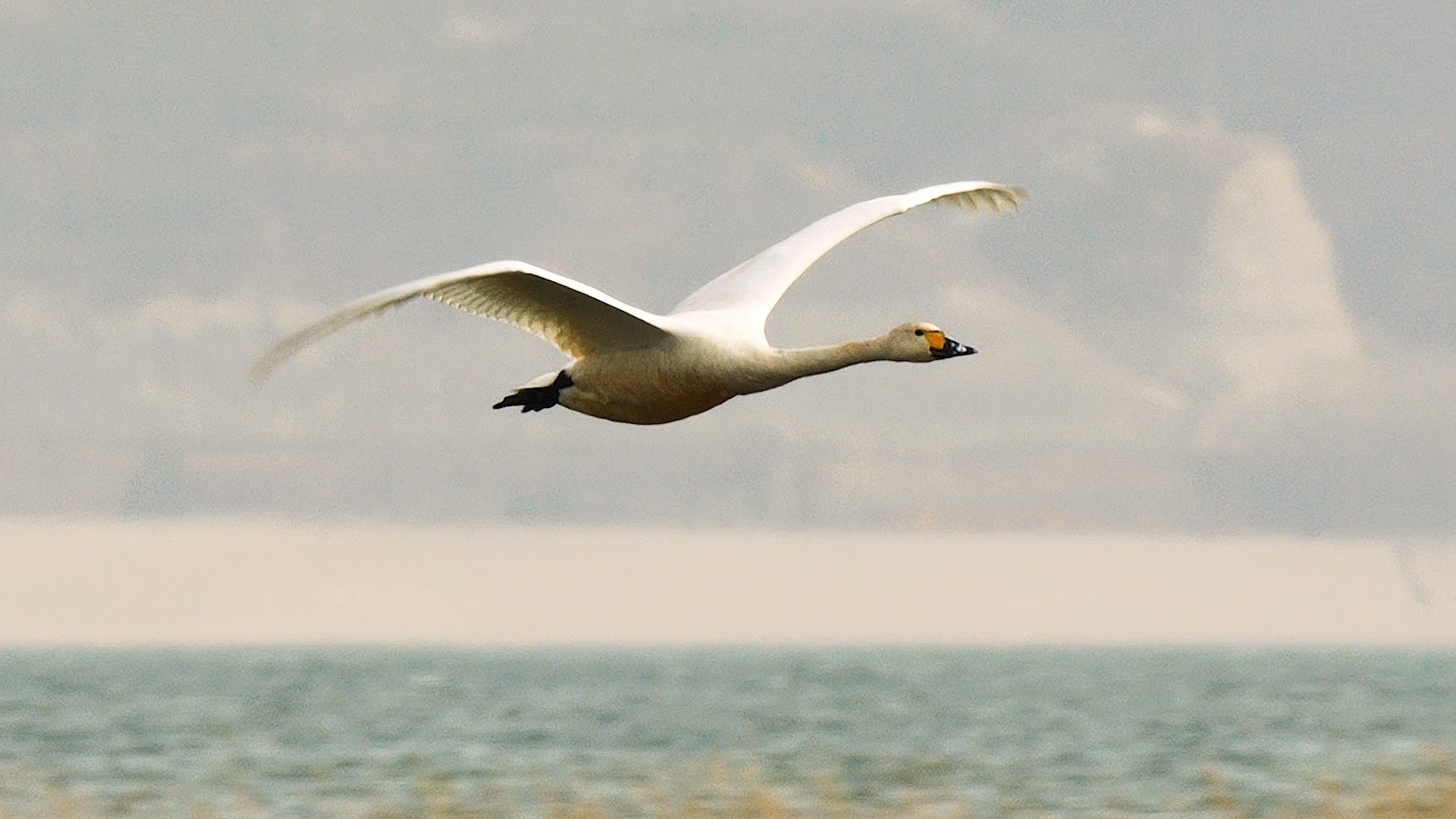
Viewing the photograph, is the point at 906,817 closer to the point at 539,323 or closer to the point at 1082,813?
the point at 1082,813

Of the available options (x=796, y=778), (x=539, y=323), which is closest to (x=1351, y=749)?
(x=796, y=778)

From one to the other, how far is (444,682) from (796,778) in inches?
1804

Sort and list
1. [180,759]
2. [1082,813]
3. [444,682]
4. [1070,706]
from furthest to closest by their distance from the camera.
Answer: [444,682]
[1070,706]
[180,759]
[1082,813]

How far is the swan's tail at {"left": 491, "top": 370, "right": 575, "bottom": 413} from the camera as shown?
1362 centimetres

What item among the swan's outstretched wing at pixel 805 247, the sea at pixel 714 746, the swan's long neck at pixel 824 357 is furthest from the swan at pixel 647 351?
the sea at pixel 714 746

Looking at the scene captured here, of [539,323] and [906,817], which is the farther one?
[906,817]

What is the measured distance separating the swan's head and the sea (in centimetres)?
441

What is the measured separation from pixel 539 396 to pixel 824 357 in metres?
1.77

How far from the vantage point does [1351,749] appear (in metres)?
34.1

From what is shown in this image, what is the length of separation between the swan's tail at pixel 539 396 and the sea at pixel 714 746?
14.1 ft

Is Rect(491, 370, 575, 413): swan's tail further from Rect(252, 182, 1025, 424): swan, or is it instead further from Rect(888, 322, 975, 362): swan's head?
Rect(888, 322, 975, 362): swan's head

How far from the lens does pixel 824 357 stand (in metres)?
13.5

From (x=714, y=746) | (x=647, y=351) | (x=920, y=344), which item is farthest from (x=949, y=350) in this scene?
(x=714, y=746)

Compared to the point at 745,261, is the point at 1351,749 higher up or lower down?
lower down
